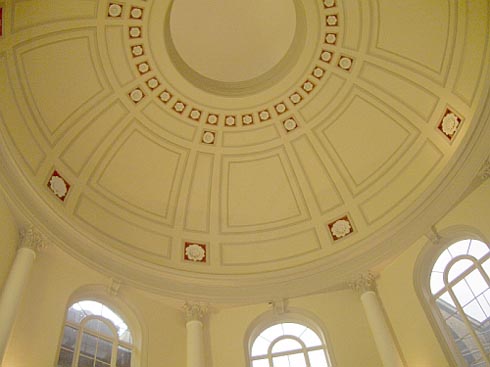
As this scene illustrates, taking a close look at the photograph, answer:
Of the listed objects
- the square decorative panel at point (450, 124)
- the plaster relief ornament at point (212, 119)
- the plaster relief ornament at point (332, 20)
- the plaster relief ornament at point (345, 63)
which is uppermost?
the plaster relief ornament at point (332, 20)

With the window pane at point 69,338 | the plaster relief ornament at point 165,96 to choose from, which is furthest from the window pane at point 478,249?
the window pane at point 69,338

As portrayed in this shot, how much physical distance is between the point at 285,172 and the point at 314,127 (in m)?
1.73

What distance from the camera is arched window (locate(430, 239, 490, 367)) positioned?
12.1 m

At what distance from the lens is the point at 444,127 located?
1489 cm

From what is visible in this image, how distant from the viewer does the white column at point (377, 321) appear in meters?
12.8

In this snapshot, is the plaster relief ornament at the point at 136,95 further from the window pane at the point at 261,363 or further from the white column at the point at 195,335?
the window pane at the point at 261,363

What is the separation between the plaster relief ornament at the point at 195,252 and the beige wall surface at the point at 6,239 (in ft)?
17.5

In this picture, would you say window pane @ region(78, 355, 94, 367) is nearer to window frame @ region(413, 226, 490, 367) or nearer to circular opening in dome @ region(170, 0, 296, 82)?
window frame @ region(413, 226, 490, 367)

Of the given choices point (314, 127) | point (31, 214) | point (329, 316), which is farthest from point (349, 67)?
point (31, 214)

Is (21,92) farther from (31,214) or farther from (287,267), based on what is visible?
(287,267)

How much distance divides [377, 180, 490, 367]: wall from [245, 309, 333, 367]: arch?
1.95 metres

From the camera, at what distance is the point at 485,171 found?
13367 mm

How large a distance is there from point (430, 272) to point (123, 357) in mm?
8174

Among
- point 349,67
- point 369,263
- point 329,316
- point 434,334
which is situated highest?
point 349,67
